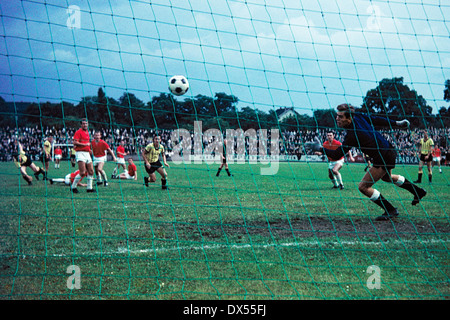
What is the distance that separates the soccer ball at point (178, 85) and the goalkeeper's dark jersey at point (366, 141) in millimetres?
2712

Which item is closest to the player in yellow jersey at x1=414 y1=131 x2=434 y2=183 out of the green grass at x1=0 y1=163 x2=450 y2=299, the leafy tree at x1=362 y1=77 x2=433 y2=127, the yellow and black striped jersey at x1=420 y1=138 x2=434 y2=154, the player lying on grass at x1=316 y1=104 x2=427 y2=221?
the yellow and black striped jersey at x1=420 y1=138 x2=434 y2=154

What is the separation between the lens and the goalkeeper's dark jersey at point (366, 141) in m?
5.78

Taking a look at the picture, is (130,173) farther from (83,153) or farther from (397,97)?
(397,97)

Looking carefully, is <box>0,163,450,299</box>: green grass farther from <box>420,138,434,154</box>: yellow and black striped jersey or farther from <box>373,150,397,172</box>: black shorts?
<box>420,138,434,154</box>: yellow and black striped jersey

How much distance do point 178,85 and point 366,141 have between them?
3217 millimetres

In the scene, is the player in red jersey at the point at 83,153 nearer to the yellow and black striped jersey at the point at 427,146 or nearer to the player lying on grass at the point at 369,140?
the player lying on grass at the point at 369,140

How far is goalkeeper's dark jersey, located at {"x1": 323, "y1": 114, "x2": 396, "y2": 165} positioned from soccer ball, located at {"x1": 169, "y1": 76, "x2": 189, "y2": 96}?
8.90ft

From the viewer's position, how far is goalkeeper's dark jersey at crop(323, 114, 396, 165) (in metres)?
5.78
